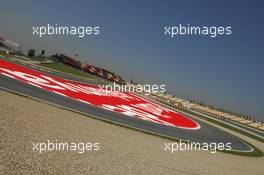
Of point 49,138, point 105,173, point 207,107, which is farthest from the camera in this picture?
point 207,107

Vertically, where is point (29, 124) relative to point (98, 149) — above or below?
above

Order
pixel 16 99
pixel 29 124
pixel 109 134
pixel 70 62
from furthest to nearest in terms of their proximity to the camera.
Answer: pixel 70 62 < pixel 16 99 < pixel 109 134 < pixel 29 124

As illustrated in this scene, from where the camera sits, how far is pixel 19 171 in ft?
22.2

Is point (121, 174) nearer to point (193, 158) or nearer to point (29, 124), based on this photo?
point (29, 124)

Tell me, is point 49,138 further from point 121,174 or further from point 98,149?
point 121,174

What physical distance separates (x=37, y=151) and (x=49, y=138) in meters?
1.44

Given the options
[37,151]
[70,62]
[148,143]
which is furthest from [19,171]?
[70,62]

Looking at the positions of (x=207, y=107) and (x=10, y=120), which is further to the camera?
(x=207, y=107)

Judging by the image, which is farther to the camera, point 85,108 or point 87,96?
point 87,96

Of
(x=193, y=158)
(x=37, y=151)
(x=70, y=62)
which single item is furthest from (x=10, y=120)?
(x=70, y=62)

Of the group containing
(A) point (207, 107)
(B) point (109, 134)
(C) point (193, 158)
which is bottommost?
(A) point (207, 107)

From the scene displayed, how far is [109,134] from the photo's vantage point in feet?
43.4

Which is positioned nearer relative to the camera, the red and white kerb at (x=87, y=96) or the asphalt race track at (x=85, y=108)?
the asphalt race track at (x=85, y=108)

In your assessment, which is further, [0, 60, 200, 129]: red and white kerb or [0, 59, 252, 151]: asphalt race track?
[0, 60, 200, 129]: red and white kerb
